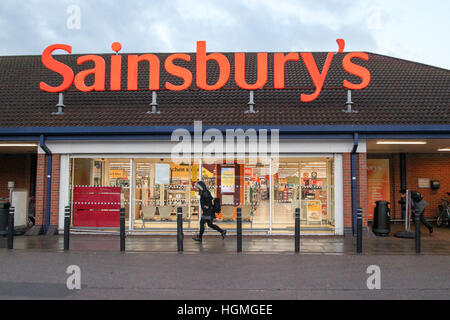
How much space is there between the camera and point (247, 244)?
11727 mm

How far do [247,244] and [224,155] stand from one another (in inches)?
130

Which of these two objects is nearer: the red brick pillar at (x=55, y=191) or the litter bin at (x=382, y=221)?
the litter bin at (x=382, y=221)

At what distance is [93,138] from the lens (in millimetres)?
13500

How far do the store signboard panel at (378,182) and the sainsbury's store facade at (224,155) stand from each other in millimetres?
2192

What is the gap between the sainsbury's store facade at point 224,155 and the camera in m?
13.2

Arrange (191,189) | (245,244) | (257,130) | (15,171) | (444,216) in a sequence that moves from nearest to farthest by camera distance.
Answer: (245,244), (257,130), (191,189), (444,216), (15,171)

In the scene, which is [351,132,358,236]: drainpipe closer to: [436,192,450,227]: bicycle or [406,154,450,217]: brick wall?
[436,192,450,227]: bicycle

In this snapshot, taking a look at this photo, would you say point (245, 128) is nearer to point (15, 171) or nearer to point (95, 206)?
point (95, 206)

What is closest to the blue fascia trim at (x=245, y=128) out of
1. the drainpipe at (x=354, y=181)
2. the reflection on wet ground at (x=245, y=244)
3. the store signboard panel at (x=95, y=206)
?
the drainpipe at (x=354, y=181)

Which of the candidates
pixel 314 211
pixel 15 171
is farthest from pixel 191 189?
pixel 15 171

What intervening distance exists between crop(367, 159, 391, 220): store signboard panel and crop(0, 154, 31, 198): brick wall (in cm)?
1528

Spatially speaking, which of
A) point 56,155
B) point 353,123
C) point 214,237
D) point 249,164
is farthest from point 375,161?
point 56,155

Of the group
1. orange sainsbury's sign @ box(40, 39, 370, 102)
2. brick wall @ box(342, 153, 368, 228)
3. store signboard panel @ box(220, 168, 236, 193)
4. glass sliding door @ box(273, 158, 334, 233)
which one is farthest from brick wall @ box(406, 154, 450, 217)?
store signboard panel @ box(220, 168, 236, 193)

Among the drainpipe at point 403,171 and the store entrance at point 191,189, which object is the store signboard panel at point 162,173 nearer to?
the store entrance at point 191,189
